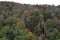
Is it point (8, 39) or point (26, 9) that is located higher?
point (26, 9)

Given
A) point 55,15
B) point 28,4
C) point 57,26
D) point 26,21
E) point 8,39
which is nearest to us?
point 8,39

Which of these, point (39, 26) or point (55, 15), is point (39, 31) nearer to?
point (39, 26)

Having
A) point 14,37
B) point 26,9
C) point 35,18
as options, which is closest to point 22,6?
point 26,9

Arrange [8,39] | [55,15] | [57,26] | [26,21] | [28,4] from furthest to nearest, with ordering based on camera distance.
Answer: [28,4]
[55,15]
[26,21]
[57,26]
[8,39]

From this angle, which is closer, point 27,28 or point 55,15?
point 27,28

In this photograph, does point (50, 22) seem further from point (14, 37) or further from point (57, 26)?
point (14, 37)

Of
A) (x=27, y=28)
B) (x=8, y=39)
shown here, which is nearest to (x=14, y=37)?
(x=8, y=39)
